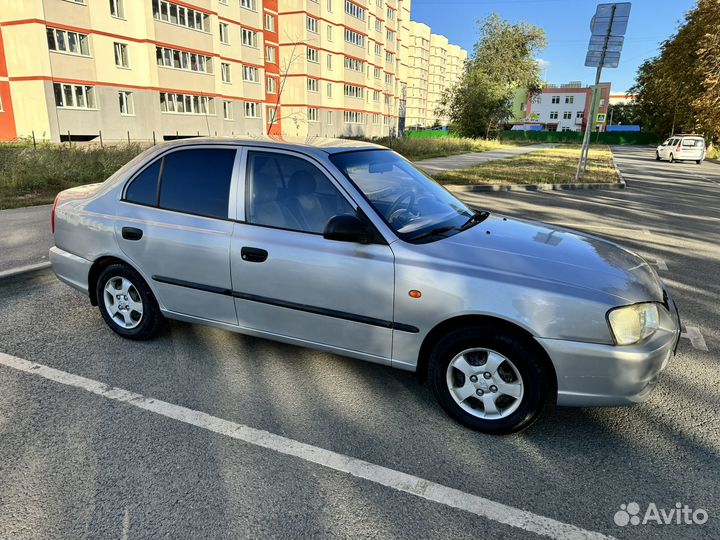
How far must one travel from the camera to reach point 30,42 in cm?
2742

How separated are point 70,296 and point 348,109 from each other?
56.7m

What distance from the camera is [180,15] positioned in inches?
1409

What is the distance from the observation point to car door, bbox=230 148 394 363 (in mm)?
3125

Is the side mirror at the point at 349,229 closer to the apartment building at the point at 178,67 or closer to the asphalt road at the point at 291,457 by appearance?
the asphalt road at the point at 291,457

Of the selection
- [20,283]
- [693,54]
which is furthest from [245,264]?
[693,54]

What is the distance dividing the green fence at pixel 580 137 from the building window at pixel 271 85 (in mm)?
39115

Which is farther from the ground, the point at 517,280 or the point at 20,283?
the point at 517,280

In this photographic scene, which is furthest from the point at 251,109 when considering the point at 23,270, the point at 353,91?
the point at 23,270

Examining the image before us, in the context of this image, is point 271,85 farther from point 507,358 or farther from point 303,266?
point 507,358

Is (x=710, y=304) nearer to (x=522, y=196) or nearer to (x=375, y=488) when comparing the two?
(x=375, y=488)

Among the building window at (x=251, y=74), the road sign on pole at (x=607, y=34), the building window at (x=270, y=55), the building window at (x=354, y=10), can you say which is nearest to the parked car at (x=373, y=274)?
the road sign on pole at (x=607, y=34)

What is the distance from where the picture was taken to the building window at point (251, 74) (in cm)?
4438

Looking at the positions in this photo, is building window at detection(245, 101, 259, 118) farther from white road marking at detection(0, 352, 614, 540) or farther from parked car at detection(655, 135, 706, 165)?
white road marking at detection(0, 352, 614, 540)

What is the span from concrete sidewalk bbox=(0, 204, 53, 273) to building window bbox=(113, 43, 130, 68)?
27.0 m
